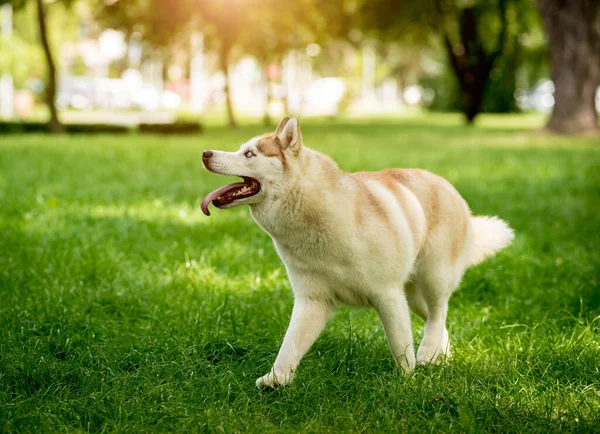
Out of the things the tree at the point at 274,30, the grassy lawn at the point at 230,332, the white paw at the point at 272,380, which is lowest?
the grassy lawn at the point at 230,332

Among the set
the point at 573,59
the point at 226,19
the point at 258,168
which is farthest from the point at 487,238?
the point at 226,19

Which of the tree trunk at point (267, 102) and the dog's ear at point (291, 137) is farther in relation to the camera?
the tree trunk at point (267, 102)

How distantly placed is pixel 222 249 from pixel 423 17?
26.0 metres

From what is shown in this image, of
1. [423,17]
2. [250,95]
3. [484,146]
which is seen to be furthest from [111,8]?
[250,95]

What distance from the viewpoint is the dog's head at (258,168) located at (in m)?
3.69

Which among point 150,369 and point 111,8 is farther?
point 111,8

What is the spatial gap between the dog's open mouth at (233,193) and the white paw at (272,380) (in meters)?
0.84

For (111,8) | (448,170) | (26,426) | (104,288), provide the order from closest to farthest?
1. (26,426)
2. (104,288)
3. (448,170)
4. (111,8)

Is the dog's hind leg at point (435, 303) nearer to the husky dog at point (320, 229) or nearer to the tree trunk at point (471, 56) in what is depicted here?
the husky dog at point (320, 229)

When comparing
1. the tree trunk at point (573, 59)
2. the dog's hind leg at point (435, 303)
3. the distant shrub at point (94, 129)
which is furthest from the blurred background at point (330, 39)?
the dog's hind leg at point (435, 303)

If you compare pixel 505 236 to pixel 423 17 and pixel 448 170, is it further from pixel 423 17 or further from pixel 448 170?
pixel 423 17

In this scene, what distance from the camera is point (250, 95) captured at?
246ft

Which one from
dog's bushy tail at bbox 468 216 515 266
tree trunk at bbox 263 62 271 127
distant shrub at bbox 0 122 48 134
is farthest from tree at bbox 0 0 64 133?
dog's bushy tail at bbox 468 216 515 266

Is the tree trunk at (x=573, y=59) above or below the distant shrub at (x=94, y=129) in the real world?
above
